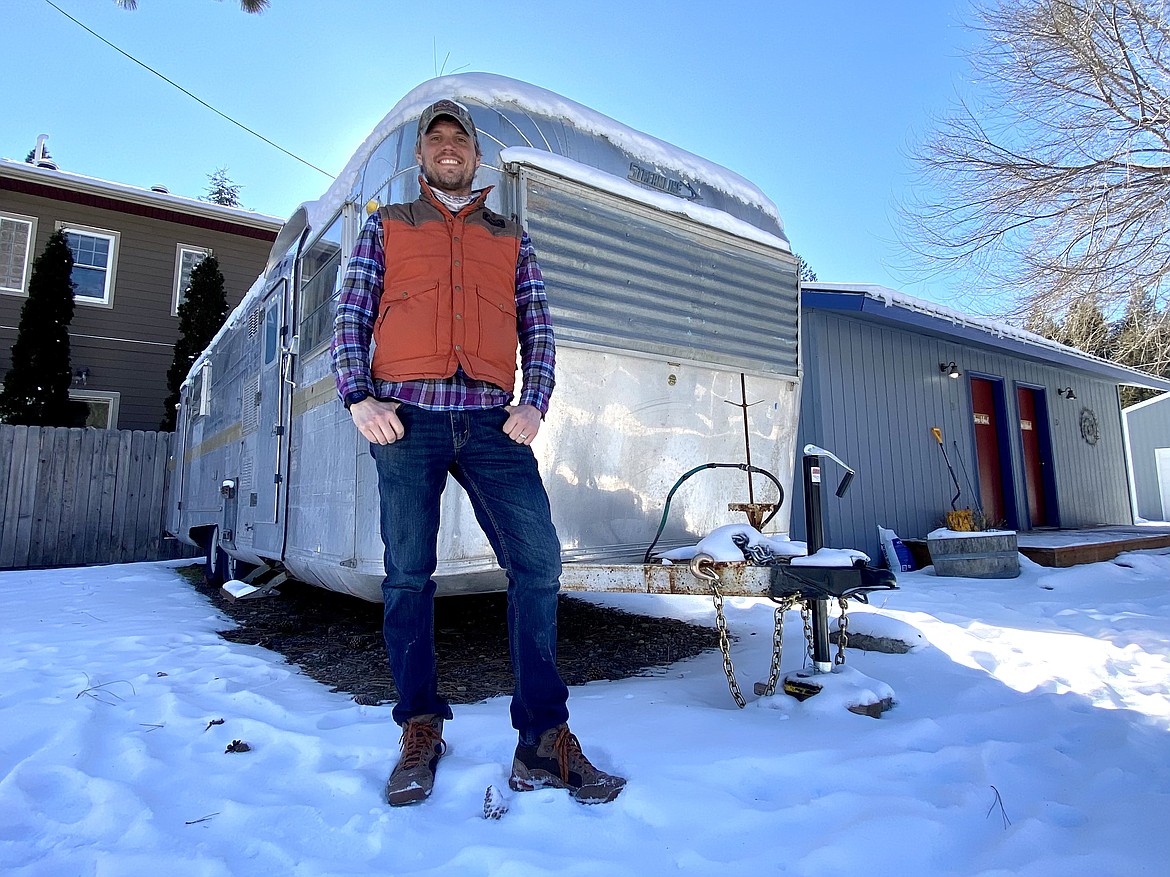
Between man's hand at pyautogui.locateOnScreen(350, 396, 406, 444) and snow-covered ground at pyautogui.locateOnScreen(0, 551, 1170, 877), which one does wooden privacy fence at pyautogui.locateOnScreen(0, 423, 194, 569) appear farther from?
man's hand at pyautogui.locateOnScreen(350, 396, 406, 444)

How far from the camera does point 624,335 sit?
10.0 ft

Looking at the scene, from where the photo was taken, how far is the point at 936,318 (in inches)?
311

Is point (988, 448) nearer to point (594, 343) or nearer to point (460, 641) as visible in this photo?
point (460, 641)

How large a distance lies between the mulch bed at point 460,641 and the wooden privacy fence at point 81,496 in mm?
5119

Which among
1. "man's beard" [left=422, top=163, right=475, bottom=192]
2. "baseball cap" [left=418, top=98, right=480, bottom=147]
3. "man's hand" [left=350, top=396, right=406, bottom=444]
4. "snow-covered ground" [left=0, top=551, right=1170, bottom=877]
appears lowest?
"snow-covered ground" [left=0, top=551, right=1170, bottom=877]

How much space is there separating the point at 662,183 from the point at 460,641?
2622mm

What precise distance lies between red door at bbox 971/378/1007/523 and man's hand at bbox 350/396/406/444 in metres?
9.57

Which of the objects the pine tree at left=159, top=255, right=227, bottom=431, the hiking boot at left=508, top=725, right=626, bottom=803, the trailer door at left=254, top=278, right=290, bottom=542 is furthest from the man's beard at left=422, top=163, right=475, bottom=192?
the pine tree at left=159, top=255, right=227, bottom=431

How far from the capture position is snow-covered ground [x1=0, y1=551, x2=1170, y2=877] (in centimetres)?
159

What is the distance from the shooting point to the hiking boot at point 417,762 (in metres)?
1.80

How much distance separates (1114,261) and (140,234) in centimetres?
1392

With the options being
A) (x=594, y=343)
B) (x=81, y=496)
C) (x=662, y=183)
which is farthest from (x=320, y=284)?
(x=81, y=496)

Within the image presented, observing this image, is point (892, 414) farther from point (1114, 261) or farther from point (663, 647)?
point (663, 647)

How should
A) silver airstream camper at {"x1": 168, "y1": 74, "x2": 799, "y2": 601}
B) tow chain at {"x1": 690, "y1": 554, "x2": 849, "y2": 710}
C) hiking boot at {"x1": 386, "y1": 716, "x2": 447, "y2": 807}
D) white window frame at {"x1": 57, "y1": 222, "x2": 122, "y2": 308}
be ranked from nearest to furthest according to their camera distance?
hiking boot at {"x1": 386, "y1": 716, "x2": 447, "y2": 807} < tow chain at {"x1": 690, "y1": 554, "x2": 849, "y2": 710} < silver airstream camper at {"x1": 168, "y1": 74, "x2": 799, "y2": 601} < white window frame at {"x1": 57, "y1": 222, "x2": 122, "y2": 308}
